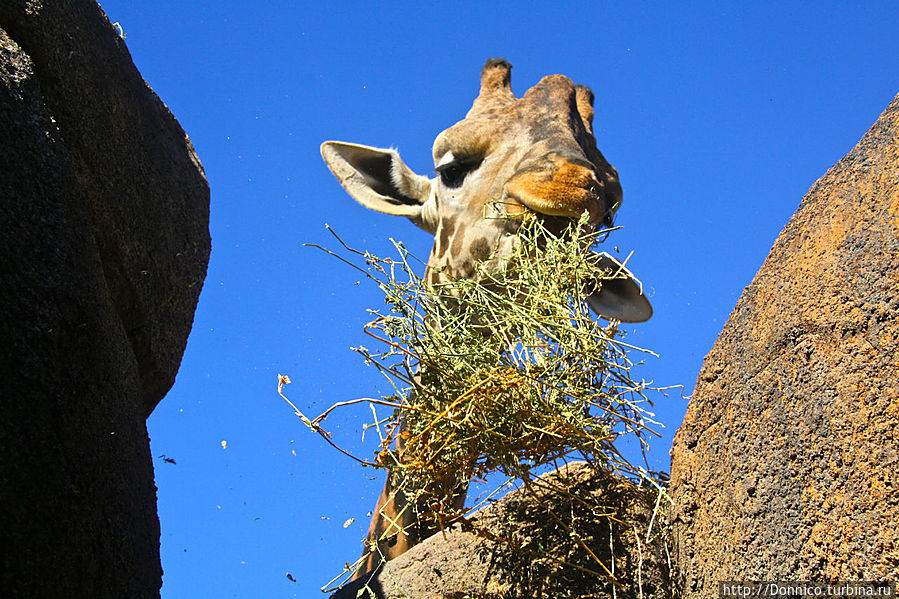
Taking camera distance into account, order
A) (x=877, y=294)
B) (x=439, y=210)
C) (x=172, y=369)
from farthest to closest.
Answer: (x=439, y=210), (x=172, y=369), (x=877, y=294)

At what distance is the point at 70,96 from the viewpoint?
2.77 m

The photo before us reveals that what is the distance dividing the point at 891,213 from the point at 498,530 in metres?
1.62

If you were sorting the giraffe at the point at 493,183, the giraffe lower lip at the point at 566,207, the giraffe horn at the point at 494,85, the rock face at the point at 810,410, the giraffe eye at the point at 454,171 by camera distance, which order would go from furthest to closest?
1. the giraffe horn at the point at 494,85
2. the giraffe eye at the point at 454,171
3. the giraffe at the point at 493,183
4. the giraffe lower lip at the point at 566,207
5. the rock face at the point at 810,410

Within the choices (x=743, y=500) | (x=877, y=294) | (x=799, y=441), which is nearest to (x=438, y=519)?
(x=743, y=500)

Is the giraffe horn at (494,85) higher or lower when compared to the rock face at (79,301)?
higher

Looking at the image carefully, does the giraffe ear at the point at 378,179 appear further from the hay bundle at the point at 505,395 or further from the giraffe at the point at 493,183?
the hay bundle at the point at 505,395

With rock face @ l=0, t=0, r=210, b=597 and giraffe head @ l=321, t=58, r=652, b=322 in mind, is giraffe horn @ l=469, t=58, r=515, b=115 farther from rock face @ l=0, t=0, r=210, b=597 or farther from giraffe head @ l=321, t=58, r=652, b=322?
rock face @ l=0, t=0, r=210, b=597

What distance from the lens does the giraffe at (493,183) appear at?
4.44 metres

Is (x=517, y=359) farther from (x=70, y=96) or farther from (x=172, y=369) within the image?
(x=70, y=96)

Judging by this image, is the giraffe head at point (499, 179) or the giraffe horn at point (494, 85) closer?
Result: the giraffe head at point (499, 179)

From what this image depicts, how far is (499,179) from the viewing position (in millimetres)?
4973

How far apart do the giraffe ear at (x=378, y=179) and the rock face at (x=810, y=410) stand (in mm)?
3586

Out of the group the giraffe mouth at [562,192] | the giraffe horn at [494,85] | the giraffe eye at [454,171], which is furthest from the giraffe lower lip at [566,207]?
the giraffe horn at [494,85]

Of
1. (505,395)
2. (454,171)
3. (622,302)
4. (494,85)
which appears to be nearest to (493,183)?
(454,171)
